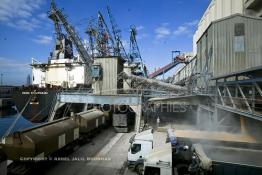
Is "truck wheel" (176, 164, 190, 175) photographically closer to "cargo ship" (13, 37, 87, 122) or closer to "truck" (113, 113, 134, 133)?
"truck" (113, 113, 134, 133)

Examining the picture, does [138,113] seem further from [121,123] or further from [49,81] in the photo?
[49,81]

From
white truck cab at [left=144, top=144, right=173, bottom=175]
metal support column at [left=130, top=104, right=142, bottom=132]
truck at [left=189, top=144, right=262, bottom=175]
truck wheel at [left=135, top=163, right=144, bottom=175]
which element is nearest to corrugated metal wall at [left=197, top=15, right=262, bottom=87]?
metal support column at [left=130, top=104, right=142, bottom=132]

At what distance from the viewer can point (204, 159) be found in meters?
9.88

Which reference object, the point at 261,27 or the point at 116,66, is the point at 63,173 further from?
the point at 261,27

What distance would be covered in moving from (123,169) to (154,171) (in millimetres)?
2939

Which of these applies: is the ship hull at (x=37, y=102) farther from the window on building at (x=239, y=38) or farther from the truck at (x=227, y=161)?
the truck at (x=227, y=161)

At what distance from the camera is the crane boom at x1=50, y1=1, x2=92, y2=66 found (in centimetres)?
4216

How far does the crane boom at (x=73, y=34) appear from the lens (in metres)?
42.2

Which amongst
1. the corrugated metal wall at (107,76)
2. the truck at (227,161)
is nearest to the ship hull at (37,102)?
the corrugated metal wall at (107,76)

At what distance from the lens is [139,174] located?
13273 mm

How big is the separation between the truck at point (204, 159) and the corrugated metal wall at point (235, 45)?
8.87 metres

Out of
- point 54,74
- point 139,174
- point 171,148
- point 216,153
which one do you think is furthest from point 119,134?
point 54,74

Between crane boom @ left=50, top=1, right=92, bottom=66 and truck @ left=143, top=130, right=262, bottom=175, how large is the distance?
33002mm

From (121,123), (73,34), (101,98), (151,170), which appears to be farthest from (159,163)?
(73,34)
